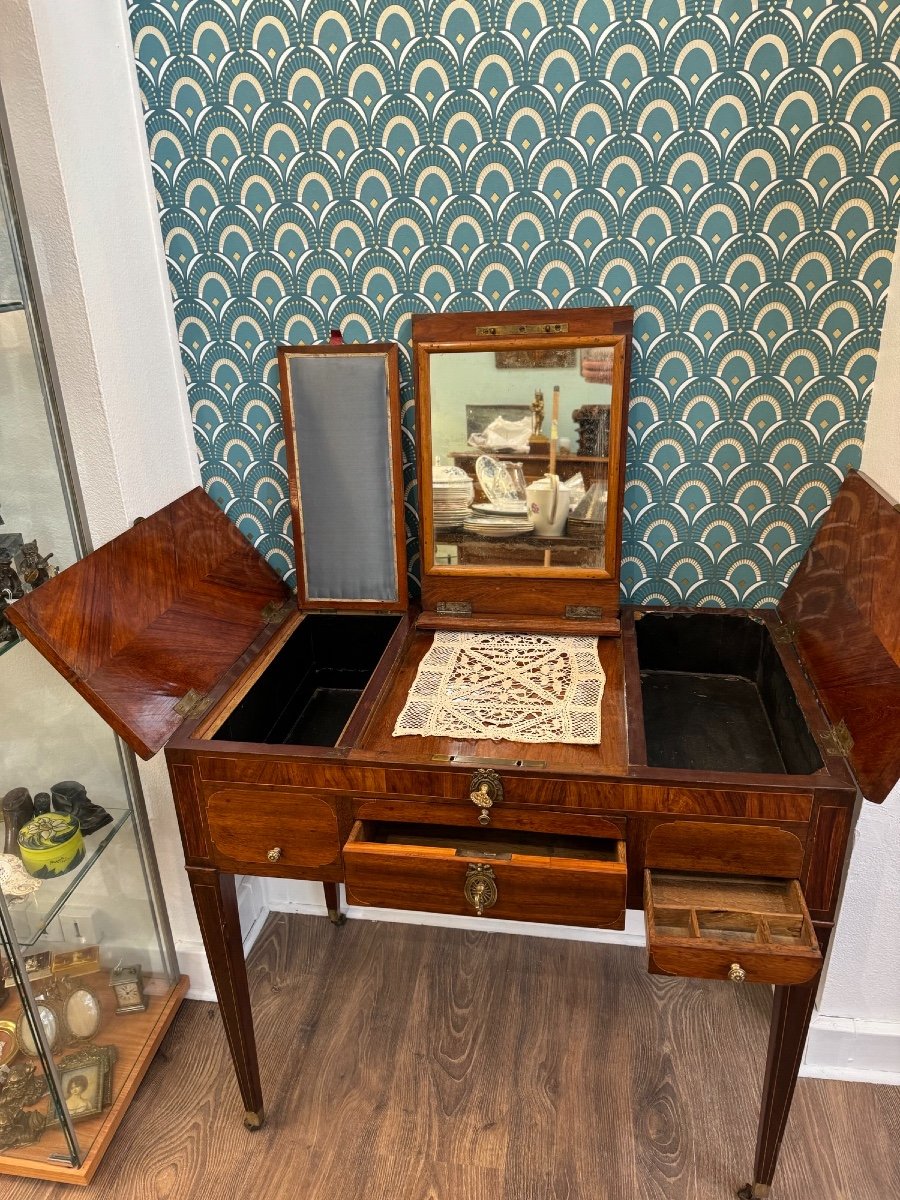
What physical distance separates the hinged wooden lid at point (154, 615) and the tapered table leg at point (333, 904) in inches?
30.8

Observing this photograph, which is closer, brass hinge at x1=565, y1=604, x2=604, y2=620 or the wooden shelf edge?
the wooden shelf edge

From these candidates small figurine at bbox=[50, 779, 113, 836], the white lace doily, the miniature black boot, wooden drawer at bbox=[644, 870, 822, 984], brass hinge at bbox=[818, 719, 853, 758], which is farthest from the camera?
small figurine at bbox=[50, 779, 113, 836]

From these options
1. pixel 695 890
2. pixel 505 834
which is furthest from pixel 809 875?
pixel 505 834

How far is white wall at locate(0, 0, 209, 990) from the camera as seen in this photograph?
141 centimetres

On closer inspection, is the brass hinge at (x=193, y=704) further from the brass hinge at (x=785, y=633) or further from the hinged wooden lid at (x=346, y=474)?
the brass hinge at (x=785, y=633)

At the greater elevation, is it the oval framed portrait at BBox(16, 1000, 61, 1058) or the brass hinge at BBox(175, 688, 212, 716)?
the brass hinge at BBox(175, 688, 212, 716)

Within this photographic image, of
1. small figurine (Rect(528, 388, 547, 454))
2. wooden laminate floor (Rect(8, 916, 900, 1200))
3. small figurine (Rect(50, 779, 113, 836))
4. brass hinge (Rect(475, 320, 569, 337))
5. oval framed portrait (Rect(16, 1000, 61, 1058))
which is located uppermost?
brass hinge (Rect(475, 320, 569, 337))

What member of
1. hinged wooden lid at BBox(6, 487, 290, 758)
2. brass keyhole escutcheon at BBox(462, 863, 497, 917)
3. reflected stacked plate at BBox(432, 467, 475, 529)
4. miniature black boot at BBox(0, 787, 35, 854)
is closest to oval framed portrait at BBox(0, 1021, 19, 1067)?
miniature black boot at BBox(0, 787, 35, 854)

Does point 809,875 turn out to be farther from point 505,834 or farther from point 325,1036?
point 325,1036

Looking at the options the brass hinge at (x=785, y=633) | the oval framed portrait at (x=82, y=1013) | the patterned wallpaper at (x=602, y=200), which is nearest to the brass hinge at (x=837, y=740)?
the brass hinge at (x=785, y=633)

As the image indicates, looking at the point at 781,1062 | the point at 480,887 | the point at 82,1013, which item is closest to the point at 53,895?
the point at 82,1013

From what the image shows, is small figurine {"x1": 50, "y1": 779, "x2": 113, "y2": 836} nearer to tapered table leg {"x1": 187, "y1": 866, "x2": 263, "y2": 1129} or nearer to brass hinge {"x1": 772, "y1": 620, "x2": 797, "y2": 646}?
tapered table leg {"x1": 187, "y1": 866, "x2": 263, "y2": 1129}

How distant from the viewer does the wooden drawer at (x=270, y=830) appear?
1.47 m

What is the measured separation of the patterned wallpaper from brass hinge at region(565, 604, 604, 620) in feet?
0.57
